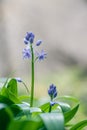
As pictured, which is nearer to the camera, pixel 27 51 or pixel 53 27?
pixel 27 51

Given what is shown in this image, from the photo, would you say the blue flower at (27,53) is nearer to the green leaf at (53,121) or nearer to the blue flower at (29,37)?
the blue flower at (29,37)

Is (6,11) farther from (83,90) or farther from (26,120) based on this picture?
(26,120)

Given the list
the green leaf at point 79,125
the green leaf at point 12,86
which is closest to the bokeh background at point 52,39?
the green leaf at point 12,86

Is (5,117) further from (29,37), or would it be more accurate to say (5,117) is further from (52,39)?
(52,39)

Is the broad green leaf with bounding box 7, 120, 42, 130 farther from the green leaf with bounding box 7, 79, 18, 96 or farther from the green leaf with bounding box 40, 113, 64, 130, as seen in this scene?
the green leaf with bounding box 7, 79, 18, 96

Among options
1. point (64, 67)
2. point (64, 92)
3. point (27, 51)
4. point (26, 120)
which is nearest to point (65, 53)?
point (64, 67)

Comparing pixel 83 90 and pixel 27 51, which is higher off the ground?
pixel 27 51

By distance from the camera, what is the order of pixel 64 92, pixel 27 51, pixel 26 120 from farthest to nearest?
pixel 64 92
pixel 27 51
pixel 26 120
